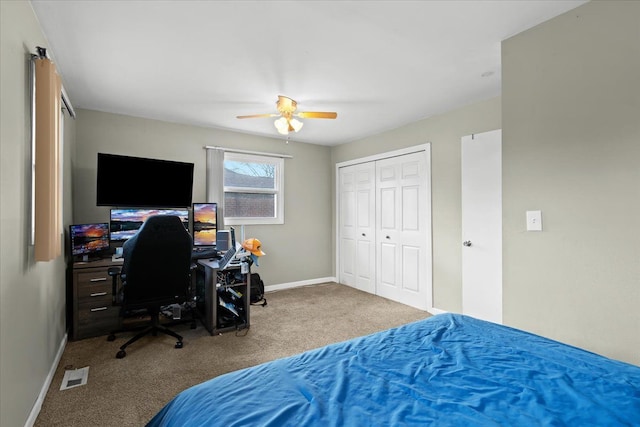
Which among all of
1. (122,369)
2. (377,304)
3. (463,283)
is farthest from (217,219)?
(463,283)

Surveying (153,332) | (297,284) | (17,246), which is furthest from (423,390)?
(297,284)

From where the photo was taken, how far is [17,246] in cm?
161

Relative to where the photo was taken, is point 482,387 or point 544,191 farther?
point 544,191

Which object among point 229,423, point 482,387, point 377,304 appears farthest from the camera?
point 377,304

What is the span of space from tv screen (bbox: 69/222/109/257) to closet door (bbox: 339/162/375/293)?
3.51 meters

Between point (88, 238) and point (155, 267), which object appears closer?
point (155, 267)

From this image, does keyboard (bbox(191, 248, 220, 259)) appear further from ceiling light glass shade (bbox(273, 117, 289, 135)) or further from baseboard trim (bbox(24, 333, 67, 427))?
ceiling light glass shade (bbox(273, 117, 289, 135))

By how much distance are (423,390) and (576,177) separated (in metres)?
1.71

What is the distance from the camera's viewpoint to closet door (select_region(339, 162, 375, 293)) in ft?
16.4

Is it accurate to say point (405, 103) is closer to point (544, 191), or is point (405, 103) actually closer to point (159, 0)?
point (544, 191)

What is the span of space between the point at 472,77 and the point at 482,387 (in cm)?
276

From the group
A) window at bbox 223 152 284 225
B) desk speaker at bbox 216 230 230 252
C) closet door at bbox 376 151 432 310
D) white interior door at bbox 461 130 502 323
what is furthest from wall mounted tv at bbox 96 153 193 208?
white interior door at bbox 461 130 502 323

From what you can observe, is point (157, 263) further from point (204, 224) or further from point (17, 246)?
point (204, 224)

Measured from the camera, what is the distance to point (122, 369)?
251cm
